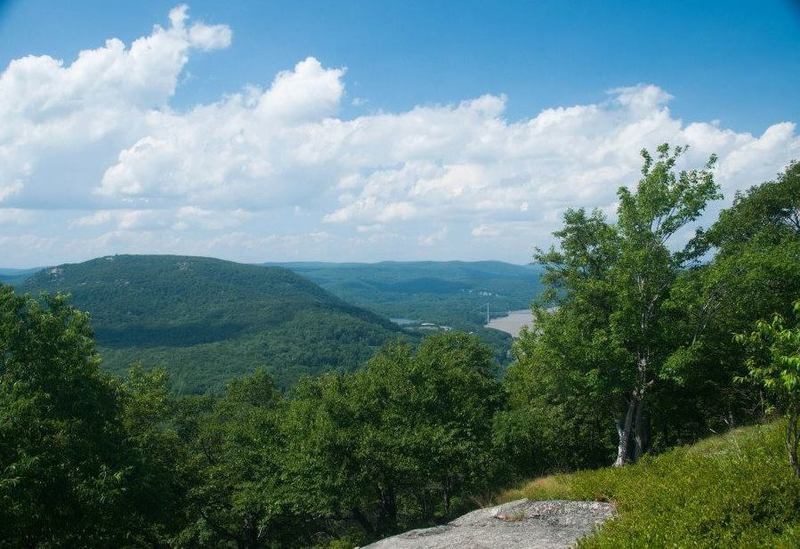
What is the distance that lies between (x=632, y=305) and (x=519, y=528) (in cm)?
1090

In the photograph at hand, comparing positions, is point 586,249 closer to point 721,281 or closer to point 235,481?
point 721,281

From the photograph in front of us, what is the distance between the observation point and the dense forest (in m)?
17.2

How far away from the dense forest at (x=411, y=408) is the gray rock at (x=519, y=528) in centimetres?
451

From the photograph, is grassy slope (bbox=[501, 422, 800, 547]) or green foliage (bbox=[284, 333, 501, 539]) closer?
grassy slope (bbox=[501, 422, 800, 547])

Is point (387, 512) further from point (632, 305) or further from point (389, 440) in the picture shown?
point (632, 305)

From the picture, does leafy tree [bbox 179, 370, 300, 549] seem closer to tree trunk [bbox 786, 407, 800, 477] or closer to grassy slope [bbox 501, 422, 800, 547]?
grassy slope [bbox 501, 422, 800, 547]

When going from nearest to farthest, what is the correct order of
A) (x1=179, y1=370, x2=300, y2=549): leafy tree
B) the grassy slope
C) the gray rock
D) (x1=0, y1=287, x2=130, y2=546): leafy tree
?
the grassy slope < the gray rock < (x1=0, y1=287, x2=130, y2=546): leafy tree < (x1=179, y1=370, x2=300, y2=549): leafy tree

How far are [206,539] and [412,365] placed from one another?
1391 centimetres

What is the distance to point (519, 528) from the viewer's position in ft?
43.2

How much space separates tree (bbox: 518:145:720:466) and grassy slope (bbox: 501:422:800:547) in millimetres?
6034

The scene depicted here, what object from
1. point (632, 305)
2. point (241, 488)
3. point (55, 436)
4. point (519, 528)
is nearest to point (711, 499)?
point (519, 528)

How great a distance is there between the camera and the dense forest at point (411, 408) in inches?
677

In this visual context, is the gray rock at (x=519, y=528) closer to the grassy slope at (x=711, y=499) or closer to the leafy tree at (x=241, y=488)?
the grassy slope at (x=711, y=499)

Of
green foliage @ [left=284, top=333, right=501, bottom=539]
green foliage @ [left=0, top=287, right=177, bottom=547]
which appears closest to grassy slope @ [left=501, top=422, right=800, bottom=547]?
green foliage @ [left=284, top=333, right=501, bottom=539]
